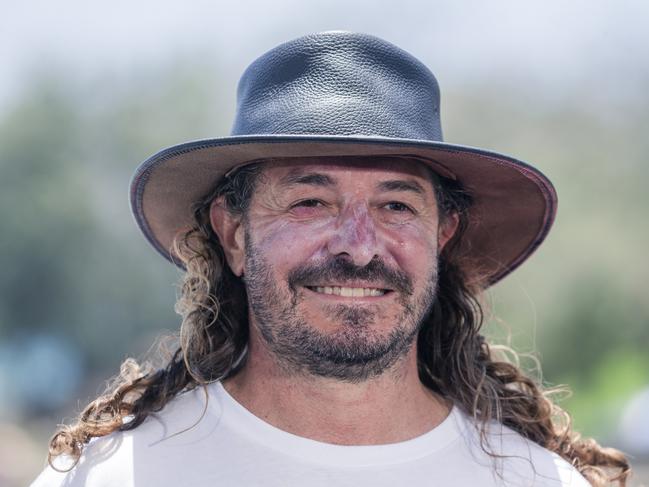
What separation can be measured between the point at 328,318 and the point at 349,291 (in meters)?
0.11

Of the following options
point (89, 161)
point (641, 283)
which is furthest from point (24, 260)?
point (641, 283)

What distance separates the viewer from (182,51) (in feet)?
167

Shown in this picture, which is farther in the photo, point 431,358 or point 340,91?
point 431,358

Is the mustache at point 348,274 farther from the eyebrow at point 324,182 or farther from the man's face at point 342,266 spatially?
the eyebrow at point 324,182

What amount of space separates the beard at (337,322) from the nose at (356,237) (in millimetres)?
27

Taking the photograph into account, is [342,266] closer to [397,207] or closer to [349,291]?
[349,291]

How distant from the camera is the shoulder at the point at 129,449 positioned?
124 inches

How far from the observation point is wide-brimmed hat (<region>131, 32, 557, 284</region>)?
10.1 feet

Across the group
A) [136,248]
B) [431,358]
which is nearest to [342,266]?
[431,358]

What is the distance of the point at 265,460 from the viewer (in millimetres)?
3164

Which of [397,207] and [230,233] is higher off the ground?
[397,207]

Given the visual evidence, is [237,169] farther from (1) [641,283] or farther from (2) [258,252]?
(1) [641,283]

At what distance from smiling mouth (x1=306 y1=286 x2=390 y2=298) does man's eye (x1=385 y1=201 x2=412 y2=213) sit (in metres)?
0.29

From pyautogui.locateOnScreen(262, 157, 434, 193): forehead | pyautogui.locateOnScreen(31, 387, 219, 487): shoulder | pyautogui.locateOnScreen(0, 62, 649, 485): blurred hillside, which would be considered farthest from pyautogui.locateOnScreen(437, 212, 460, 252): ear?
pyautogui.locateOnScreen(0, 62, 649, 485): blurred hillside
